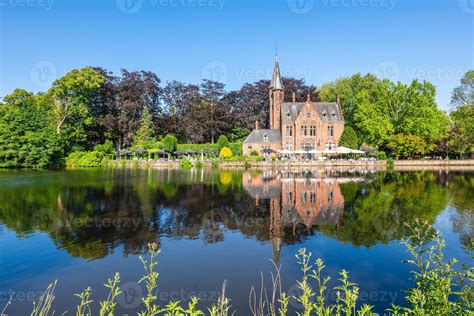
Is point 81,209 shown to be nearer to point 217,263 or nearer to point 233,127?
point 217,263

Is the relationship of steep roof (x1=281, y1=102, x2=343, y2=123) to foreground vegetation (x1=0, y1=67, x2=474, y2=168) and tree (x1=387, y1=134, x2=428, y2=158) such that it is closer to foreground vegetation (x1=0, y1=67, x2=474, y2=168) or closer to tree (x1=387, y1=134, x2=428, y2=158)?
foreground vegetation (x1=0, y1=67, x2=474, y2=168)

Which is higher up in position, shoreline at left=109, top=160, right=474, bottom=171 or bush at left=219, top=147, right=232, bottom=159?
bush at left=219, top=147, right=232, bottom=159

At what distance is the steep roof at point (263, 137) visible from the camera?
54.4m

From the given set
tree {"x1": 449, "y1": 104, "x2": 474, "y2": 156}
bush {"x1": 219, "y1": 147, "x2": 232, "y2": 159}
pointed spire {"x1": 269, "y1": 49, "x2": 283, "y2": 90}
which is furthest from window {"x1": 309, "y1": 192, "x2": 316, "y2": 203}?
tree {"x1": 449, "y1": 104, "x2": 474, "y2": 156}

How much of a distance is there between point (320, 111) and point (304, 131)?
4.88 metres

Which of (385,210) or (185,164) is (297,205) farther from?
(185,164)

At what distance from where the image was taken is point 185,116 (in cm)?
6081

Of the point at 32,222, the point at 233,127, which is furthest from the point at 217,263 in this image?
the point at 233,127

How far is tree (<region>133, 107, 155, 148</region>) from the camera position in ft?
189

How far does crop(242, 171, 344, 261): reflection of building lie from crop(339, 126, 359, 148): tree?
94.4 feet

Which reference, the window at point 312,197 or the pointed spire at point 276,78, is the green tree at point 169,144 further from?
the window at point 312,197

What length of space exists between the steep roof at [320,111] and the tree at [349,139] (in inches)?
149

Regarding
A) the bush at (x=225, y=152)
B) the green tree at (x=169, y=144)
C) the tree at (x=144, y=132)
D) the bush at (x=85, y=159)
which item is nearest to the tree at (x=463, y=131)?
the bush at (x=225, y=152)

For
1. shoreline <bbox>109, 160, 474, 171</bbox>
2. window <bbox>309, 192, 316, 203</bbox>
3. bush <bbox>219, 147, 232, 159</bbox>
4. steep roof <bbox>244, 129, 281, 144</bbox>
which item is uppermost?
steep roof <bbox>244, 129, 281, 144</bbox>
